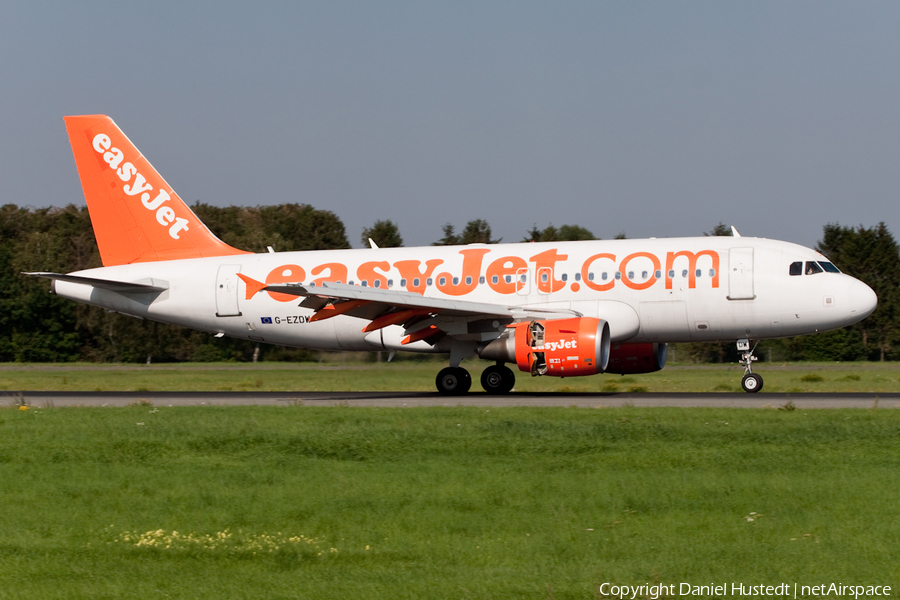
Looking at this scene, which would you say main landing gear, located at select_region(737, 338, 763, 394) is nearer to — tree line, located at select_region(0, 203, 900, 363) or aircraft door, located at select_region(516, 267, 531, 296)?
aircraft door, located at select_region(516, 267, 531, 296)

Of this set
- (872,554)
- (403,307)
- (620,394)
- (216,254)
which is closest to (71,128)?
(216,254)

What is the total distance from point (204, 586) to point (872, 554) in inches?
203

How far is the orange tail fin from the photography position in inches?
1048

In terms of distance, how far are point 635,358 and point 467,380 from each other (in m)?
4.44

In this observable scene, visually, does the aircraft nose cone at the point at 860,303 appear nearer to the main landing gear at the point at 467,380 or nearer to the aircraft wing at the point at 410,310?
the aircraft wing at the point at 410,310

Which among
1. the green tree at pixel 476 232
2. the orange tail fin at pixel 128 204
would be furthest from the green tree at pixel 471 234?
the orange tail fin at pixel 128 204

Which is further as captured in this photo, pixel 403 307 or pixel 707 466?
pixel 403 307

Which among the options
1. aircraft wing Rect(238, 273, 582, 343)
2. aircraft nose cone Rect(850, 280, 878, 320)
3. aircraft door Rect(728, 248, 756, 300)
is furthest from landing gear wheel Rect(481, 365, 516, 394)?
aircraft nose cone Rect(850, 280, 878, 320)

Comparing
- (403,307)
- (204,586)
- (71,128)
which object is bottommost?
(204,586)

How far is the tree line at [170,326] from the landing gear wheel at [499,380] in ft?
70.9

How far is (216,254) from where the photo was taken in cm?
2659

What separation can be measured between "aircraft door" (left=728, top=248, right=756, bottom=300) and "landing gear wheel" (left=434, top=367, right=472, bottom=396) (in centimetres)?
680

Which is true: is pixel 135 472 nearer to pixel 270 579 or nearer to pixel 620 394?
pixel 270 579

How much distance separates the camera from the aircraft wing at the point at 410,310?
21016mm
